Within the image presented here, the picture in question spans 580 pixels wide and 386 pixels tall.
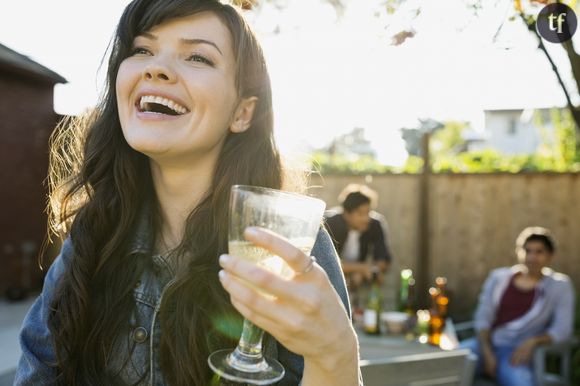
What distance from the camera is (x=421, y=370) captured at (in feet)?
10.7

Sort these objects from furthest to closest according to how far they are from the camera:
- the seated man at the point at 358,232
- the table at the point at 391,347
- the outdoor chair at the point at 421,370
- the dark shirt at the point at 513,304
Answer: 1. the seated man at the point at 358,232
2. the dark shirt at the point at 513,304
3. the table at the point at 391,347
4. the outdoor chair at the point at 421,370

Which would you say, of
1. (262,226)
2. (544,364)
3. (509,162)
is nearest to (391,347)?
(544,364)

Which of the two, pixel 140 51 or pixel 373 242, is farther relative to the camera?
pixel 373 242

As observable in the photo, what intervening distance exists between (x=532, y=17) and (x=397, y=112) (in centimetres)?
661

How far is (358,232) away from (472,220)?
280cm

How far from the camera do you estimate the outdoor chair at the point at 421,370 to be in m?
3.15

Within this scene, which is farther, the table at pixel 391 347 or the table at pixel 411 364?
the table at pixel 391 347

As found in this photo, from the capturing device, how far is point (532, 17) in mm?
1900

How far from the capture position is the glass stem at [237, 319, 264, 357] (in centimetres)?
97

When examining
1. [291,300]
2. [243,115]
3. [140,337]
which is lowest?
[140,337]

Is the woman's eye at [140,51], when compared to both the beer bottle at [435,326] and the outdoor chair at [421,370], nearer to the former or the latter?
the outdoor chair at [421,370]

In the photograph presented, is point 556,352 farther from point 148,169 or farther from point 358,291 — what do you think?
point 148,169

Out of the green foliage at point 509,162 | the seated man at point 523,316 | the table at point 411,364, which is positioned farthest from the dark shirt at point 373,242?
the green foliage at point 509,162

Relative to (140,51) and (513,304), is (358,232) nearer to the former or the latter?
(513,304)
